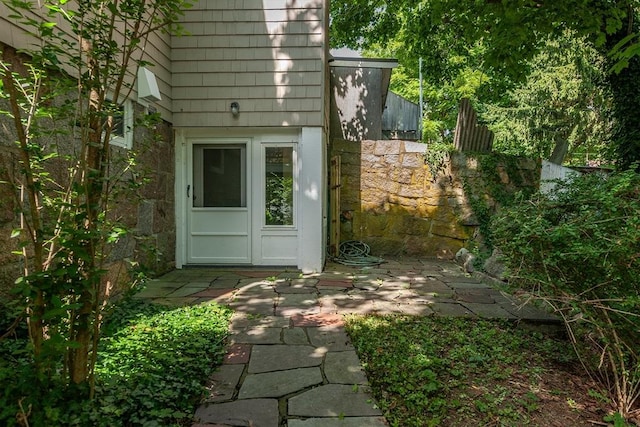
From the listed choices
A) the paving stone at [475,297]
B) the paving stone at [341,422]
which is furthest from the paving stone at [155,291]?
the paving stone at [475,297]

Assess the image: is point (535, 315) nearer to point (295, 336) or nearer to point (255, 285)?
point (295, 336)

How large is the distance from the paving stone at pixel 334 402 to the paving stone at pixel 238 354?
0.55 metres

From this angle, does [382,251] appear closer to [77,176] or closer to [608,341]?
[608,341]

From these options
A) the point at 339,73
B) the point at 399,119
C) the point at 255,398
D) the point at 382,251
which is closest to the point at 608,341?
the point at 255,398

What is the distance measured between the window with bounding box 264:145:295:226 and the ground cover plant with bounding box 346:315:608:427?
242cm

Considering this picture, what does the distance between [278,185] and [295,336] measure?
272cm

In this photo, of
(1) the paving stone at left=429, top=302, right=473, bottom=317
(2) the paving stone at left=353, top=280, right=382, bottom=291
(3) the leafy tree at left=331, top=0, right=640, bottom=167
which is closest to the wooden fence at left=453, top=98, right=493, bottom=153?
(3) the leafy tree at left=331, top=0, right=640, bottom=167

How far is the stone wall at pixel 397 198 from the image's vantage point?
6492 mm

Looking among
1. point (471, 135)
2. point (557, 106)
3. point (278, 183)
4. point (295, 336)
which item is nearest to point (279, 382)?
point (295, 336)

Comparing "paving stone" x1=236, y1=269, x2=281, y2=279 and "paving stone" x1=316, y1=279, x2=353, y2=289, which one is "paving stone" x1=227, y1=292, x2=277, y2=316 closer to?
"paving stone" x1=316, y1=279, x2=353, y2=289

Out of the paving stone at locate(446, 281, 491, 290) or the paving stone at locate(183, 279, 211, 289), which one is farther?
the paving stone at locate(446, 281, 491, 290)

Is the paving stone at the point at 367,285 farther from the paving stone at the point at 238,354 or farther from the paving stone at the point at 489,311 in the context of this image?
the paving stone at the point at 238,354

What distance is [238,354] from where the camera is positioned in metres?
2.45

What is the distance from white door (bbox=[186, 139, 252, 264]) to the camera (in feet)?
16.9
